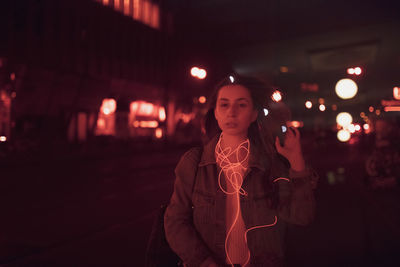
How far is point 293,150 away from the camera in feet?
6.72

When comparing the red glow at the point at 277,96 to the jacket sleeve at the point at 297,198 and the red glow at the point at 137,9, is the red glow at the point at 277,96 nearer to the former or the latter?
the jacket sleeve at the point at 297,198

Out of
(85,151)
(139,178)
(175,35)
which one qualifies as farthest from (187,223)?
(175,35)

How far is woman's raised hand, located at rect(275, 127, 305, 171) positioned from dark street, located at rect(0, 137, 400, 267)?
294cm

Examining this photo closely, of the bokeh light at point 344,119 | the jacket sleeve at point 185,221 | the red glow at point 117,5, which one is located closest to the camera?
the jacket sleeve at point 185,221

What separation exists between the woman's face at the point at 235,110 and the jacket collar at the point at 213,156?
0.31 feet

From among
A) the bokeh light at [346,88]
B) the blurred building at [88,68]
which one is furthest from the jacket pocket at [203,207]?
the blurred building at [88,68]

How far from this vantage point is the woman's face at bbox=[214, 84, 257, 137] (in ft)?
6.88

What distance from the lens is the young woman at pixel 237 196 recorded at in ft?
6.69

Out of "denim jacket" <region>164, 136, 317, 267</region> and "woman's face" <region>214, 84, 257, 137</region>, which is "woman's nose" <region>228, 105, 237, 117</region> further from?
"denim jacket" <region>164, 136, 317, 267</region>

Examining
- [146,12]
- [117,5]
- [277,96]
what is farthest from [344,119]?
[146,12]

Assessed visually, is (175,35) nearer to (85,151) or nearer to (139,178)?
(85,151)

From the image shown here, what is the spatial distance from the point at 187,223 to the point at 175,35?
38.9 meters

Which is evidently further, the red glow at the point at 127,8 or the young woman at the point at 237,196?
the red glow at the point at 127,8

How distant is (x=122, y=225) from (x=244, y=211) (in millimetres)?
5002
